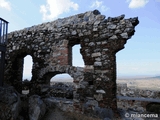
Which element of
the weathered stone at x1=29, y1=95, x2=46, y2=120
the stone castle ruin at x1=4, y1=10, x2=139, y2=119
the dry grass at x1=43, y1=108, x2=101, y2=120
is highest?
the stone castle ruin at x1=4, y1=10, x2=139, y2=119

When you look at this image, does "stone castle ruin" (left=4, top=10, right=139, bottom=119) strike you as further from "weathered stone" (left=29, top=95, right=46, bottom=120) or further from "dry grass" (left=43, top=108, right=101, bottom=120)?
"weathered stone" (left=29, top=95, right=46, bottom=120)

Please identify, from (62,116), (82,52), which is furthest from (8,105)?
(82,52)

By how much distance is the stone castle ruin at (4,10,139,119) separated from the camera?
15.7 feet

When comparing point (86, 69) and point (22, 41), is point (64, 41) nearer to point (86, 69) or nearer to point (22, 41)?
point (86, 69)

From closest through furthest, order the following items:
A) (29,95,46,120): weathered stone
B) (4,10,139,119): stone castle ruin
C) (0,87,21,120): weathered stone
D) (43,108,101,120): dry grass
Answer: (0,87,21,120): weathered stone, (29,95,46,120): weathered stone, (43,108,101,120): dry grass, (4,10,139,119): stone castle ruin

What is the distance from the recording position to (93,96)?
16.2 feet

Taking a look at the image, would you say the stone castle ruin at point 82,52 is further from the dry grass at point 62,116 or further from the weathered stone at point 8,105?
the weathered stone at point 8,105

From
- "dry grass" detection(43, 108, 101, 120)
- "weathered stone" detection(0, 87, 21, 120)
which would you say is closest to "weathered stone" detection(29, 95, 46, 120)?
"dry grass" detection(43, 108, 101, 120)

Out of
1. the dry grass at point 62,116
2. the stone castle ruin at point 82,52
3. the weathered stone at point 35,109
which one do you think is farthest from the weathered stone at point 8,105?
the stone castle ruin at point 82,52

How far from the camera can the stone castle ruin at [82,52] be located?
15.7 ft

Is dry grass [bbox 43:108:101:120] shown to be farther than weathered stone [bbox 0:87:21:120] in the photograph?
Yes

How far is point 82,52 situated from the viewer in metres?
5.41

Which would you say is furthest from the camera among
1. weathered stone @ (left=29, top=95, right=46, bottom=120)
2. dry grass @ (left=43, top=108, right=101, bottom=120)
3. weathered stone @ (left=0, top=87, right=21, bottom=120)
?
dry grass @ (left=43, top=108, right=101, bottom=120)

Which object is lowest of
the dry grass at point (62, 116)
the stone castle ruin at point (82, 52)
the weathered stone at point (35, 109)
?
the dry grass at point (62, 116)
